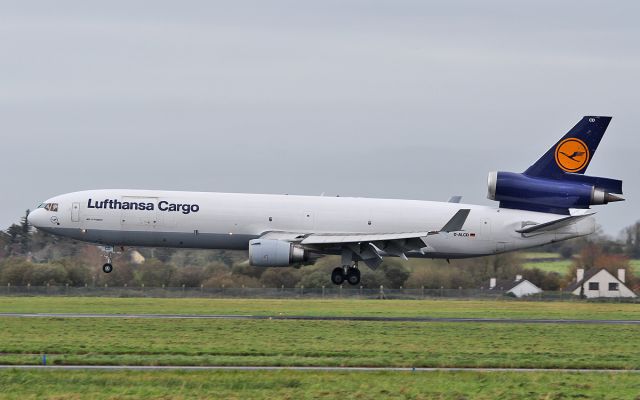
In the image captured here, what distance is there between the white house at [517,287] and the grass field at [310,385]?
138 ft

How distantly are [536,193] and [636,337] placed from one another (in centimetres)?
1724

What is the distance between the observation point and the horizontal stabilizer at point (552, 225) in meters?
51.7

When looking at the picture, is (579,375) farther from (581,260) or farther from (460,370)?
(581,260)

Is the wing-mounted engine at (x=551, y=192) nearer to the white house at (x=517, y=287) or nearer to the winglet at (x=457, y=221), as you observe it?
the winglet at (x=457, y=221)

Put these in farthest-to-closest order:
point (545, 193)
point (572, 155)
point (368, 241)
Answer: point (572, 155) < point (545, 193) < point (368, 241)

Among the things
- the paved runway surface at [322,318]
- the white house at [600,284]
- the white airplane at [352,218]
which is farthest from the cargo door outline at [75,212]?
the white house at [600,284]

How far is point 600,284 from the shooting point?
229 ft

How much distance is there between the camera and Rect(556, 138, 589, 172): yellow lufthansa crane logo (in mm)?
53656

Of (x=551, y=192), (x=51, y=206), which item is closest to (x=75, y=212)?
(x=51, y=206)

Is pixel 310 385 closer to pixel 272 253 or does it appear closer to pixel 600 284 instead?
pixel 272 253

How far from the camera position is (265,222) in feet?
168

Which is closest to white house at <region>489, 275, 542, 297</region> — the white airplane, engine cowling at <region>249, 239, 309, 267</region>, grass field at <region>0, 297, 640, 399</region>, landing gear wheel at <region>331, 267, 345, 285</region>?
the white airplane

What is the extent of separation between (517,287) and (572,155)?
634 inches

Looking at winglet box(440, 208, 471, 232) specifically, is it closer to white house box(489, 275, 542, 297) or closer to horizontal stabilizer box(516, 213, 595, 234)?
horizontal stabilizer box(516, 213, 595, 234)
